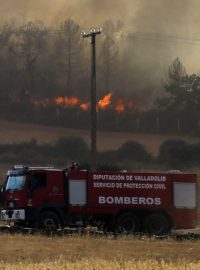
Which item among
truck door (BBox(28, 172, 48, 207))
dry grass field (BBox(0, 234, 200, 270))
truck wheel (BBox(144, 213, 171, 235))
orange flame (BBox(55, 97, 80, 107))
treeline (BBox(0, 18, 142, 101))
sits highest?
treeline (BBox(0, 18, 142, 101))

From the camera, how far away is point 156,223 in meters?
24.1

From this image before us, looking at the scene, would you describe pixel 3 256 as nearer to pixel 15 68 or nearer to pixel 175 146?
pixel 175 146

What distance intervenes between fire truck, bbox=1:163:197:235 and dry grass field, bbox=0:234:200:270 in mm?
3142

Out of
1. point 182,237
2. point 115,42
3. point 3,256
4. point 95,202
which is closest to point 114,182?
point 95,202

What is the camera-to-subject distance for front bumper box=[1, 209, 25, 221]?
75.0ft

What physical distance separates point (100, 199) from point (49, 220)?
201 cm

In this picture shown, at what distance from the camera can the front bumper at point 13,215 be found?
22859 mm

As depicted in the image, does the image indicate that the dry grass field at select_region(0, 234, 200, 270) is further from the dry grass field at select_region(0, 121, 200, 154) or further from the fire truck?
the dry grass field at select_region(0, 121, 200, 154)

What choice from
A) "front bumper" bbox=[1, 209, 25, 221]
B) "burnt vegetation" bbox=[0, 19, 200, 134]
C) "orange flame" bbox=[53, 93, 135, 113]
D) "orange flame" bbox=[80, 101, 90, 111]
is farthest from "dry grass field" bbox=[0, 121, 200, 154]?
"front bumper" bbox=[1, 209, 25, 221]

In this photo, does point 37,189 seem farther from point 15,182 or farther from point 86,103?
point 86,103

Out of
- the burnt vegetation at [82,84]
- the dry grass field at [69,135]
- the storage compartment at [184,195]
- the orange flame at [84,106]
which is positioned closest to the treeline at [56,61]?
the burnt vegetation at [82,84]

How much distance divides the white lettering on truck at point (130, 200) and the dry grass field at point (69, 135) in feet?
128

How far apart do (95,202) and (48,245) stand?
5867mm

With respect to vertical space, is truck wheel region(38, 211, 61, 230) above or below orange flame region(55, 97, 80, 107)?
below
